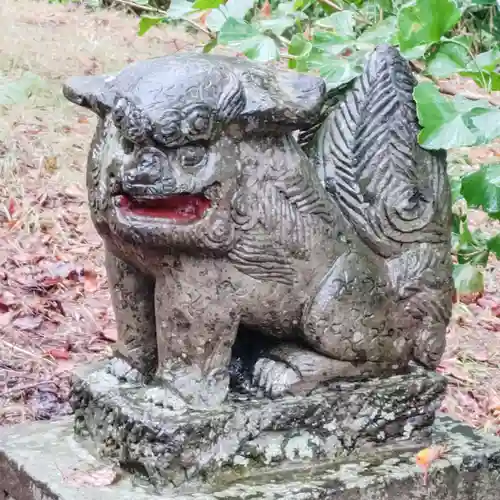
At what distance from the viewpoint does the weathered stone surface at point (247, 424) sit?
1.82 metres

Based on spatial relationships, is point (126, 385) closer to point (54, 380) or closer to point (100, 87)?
point (100, 87)

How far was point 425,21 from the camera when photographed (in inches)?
73.1

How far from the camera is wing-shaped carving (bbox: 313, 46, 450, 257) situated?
203 centimetres

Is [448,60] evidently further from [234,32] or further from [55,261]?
[55,261]

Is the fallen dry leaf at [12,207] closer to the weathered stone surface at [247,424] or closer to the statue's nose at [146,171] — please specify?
the weathered stone surface at [247,424]

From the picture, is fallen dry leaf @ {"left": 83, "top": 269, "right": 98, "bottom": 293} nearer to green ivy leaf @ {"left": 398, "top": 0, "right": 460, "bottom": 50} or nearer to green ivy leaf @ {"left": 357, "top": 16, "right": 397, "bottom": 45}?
green ivy leaf @ {"left": 357, "top": 16, "right": 397, "bottom": 45}

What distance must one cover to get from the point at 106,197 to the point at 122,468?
0.51m

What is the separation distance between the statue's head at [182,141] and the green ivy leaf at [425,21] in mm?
223

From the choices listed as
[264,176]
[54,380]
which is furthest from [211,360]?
[54,380]

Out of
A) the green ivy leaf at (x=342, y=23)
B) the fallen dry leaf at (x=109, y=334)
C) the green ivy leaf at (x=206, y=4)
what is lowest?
the fallen dry leaf at (x=109, y=334)

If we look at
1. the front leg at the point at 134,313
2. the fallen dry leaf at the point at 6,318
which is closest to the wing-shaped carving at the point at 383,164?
the front leg at the point at 134,313

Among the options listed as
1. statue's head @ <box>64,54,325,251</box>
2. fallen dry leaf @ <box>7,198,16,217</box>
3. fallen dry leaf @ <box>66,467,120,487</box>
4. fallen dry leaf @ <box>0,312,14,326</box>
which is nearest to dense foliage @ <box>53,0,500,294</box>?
statue's head @ <box>64,54,325,251</box>

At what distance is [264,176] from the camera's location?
1.86 meters

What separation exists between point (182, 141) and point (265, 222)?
221 millimetres
